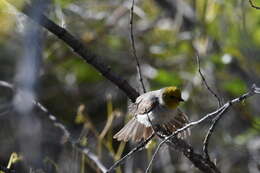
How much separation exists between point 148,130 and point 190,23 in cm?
190

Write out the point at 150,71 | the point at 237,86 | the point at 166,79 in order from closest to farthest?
the point at 237,86 < the point at 166,79 < the point at 150,71

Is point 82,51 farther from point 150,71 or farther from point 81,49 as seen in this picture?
point 150,71

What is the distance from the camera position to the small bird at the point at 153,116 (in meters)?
2.23

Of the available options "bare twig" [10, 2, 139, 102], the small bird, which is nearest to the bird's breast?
the small bird

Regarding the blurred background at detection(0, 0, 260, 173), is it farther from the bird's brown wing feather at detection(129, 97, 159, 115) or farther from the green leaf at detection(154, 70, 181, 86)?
the bird's brown wing feather at detection(129, 97, 159, 115)

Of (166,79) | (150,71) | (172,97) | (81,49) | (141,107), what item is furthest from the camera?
(150,71)

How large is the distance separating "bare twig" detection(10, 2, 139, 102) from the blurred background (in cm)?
140

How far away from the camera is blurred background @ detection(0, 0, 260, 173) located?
3543 mm

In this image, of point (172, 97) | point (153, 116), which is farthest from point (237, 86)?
point (153, 116)

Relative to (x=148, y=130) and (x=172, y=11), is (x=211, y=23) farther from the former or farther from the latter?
(x=148, y=130)

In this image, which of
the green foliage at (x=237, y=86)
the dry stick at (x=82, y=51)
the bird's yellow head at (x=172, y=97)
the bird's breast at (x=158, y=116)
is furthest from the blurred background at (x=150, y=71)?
the dry stick at (x=82, y=51)

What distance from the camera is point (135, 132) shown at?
2309 mm

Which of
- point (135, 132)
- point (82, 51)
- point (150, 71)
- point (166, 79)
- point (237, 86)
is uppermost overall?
point (150, 71)

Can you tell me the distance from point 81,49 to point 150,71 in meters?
1.95
